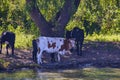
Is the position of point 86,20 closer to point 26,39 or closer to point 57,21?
point 26,39

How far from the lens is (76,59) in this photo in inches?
763

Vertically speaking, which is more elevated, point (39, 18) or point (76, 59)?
point (39, 18)

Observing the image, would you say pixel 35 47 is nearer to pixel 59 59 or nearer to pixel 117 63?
pixel 59 59

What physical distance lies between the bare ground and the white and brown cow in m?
0.38

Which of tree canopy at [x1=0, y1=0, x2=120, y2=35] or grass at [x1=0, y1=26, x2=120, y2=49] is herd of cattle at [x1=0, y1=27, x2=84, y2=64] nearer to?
grass at [x1=0, y1=26, x2=120, y2=49]

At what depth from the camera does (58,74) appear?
16.4 meters

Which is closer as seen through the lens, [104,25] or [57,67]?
[57,67]

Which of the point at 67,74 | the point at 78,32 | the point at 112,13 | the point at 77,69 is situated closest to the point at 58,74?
the point at 67,74

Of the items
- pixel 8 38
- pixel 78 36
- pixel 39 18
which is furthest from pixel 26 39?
pixel 8 38

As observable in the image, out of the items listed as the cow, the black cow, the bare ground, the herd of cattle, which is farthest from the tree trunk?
the cow

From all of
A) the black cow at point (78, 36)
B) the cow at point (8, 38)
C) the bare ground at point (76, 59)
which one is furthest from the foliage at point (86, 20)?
the cow at point (8, 38)

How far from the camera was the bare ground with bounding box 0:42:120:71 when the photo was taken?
59.2 ft

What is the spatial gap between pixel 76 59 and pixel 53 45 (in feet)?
4.26

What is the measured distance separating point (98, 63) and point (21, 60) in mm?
3304
